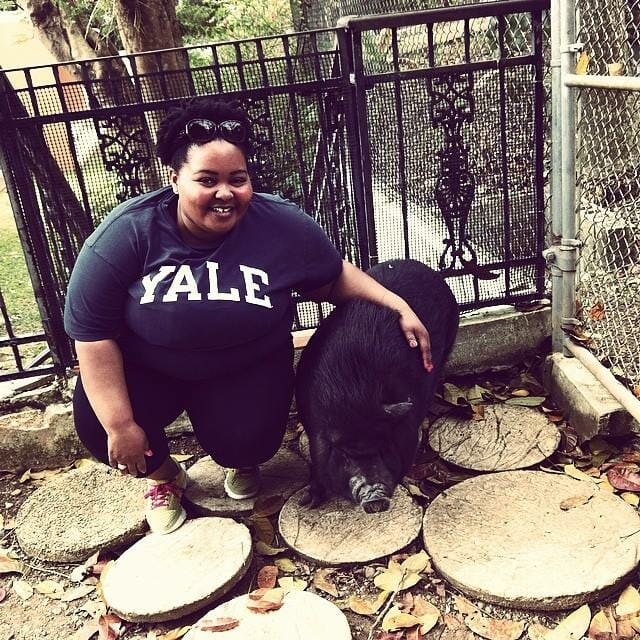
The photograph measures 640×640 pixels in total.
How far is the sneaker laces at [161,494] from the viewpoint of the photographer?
9.66 ft

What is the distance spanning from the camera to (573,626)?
227 centimetres

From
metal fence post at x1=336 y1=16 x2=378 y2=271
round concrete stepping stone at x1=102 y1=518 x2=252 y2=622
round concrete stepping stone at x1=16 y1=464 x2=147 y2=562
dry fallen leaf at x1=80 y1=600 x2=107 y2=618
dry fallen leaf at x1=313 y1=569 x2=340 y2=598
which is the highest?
metal fence post at x1=336 y1=16 x2=378 y2=271

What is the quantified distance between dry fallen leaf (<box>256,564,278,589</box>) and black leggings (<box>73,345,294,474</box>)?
0.49 m

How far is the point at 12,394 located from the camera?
3576 mm

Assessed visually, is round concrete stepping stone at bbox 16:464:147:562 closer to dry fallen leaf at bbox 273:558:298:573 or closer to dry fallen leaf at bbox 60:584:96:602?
dry fallen leaf at bbox 60:584:96:602

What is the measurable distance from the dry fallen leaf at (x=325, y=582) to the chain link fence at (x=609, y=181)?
1.56 metres

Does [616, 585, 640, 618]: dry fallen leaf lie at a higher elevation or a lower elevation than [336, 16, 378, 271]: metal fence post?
Result: lower

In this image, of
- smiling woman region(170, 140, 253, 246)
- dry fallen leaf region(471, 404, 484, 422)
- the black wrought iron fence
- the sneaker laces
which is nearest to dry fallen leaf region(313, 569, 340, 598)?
the sneaker laces

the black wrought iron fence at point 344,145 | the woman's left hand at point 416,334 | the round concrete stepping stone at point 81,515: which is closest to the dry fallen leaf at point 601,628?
the woman's left hand at point 416,334

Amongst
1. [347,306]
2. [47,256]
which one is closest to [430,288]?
[347,306]

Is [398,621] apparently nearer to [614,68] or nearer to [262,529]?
[262,529]

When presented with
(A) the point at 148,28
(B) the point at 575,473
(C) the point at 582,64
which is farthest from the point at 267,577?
(A) the point at 148,28

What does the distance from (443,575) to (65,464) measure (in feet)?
6.82

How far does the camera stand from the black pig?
2.67 m
